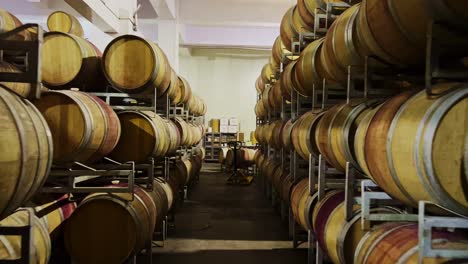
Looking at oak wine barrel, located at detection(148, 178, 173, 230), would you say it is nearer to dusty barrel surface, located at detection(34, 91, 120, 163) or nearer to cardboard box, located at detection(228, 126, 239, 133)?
dusty barrel surface, located at detection(34, 91, 120, 163)

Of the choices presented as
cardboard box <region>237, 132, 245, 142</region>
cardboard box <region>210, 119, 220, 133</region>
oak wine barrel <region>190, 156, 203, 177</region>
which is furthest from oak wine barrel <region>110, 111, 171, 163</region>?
cardboard box <region>210, 119, 220, 133</region>

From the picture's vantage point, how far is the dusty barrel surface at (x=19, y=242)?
2270mm

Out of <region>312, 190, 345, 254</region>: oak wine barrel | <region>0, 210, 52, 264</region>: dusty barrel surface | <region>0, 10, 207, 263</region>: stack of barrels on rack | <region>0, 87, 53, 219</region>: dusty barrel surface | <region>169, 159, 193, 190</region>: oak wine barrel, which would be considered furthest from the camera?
<region>169, 159, 193, 190</region>: oak wine barrel

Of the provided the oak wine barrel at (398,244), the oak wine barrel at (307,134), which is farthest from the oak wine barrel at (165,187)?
the oak wine barrel at (398,244)

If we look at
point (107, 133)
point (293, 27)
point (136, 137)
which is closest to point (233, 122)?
point (293, 27)

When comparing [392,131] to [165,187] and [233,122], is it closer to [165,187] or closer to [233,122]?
[165,187]

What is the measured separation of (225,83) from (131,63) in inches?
571

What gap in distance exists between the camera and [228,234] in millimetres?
6141

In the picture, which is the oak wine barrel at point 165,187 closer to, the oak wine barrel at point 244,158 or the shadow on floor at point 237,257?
the shadow on floor at point 237,257

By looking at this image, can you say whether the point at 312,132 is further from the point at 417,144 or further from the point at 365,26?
the point at 417,144

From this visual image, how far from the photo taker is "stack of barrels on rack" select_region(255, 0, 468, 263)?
1.72m

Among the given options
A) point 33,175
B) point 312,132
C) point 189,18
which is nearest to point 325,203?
point 312,132

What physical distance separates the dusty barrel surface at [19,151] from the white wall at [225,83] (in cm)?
1685

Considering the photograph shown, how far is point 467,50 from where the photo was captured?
2.16 metres
